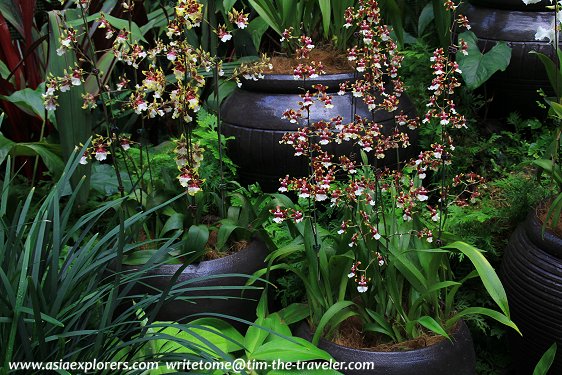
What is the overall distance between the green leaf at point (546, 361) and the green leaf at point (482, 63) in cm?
135

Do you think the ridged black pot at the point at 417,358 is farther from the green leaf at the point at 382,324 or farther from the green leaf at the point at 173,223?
the green leaf at the point at 173,223

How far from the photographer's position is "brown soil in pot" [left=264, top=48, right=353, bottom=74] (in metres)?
2.93

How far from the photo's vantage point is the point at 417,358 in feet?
6.07

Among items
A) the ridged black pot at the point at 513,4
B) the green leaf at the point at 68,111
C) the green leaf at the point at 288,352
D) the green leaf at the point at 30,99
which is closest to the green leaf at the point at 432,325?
the green leaf at the point at 288,352

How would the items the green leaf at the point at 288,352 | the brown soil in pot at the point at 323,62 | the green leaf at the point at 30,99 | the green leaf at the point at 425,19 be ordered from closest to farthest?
the green leaf at the point at 288,352 < the green leaf at the point at 30,99 < the brown soil in pot at the point at 323,62 < the green leaf at the point at 425,19

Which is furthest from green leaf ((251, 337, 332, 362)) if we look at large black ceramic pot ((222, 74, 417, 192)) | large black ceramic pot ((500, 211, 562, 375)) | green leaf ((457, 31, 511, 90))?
green leaf ((457, 31, 511, 90))

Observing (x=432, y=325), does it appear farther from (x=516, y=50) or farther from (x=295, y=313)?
(x=516, y=50)

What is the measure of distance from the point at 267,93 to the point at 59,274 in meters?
1.29

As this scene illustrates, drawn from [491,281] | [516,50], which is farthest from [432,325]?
[516,50]

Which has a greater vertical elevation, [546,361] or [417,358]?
[417,358]

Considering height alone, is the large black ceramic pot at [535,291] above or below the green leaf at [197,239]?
below

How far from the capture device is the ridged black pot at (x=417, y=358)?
6.06 ft

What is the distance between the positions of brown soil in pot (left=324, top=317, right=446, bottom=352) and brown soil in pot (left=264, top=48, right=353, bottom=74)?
1179 mm

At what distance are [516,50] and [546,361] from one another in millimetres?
1683
